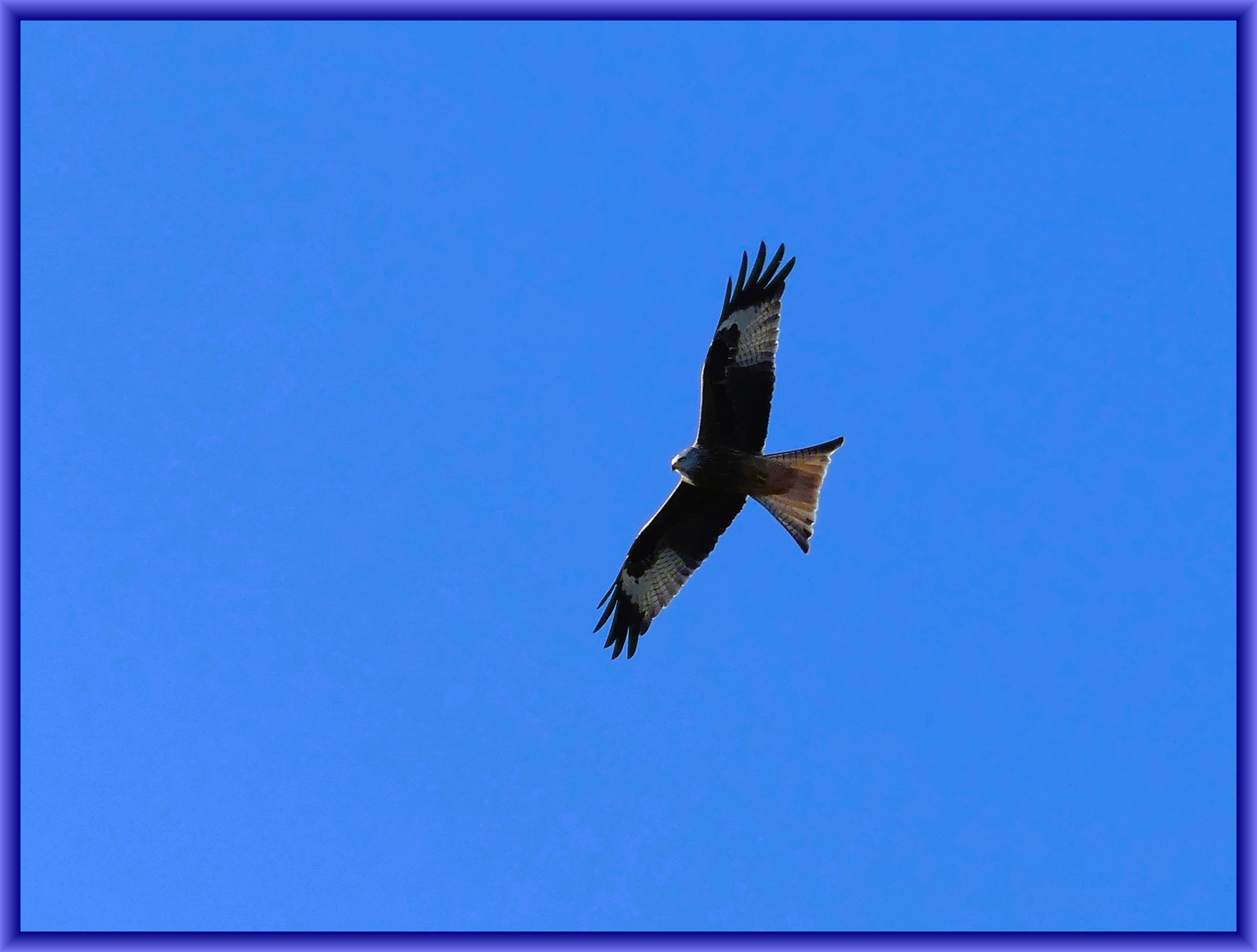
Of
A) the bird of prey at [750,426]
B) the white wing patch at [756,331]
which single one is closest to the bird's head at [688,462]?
the bird of prey at [750,426]

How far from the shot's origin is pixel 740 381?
30.2ft

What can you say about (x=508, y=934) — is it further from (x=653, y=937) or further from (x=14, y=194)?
(x=14, y=194)

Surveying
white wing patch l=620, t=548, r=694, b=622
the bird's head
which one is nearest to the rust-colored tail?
the bird's head

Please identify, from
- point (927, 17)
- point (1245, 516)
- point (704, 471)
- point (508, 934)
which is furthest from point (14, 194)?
point (1245, 516)

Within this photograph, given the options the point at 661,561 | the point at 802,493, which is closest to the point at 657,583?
the point at 661,561

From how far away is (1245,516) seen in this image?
8.07 metres

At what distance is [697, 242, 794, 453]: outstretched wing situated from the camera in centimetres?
917

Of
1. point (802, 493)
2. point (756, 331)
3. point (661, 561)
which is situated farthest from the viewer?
point (661, 561)

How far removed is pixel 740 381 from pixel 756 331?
0.41m

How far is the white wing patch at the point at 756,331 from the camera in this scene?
9.23 m

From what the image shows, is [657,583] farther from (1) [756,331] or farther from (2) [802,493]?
(1) [756,331]

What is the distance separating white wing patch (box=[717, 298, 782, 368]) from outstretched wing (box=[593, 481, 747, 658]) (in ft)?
3.98

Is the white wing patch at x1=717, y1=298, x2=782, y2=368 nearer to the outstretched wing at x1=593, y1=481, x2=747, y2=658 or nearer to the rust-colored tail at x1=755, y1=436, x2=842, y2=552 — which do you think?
the rust-colored tail at x1=755, y1=436, x2=842, y2=552

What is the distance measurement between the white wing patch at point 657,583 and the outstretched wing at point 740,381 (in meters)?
1.23
